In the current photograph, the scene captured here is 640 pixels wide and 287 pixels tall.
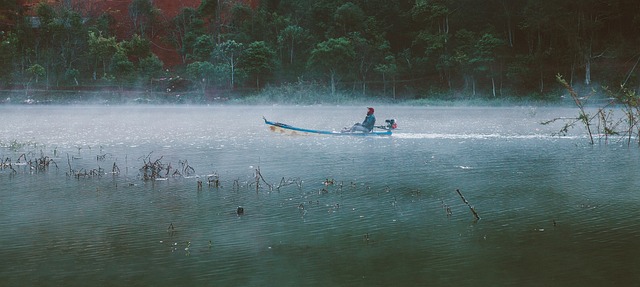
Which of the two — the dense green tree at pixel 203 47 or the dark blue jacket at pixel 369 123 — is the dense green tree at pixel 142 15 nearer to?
the dense green tree at pixel 203 47

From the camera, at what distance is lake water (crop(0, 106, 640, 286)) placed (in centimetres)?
912

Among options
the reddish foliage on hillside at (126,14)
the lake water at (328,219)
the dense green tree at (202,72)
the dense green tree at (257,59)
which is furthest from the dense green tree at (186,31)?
the lake water at (328,219)

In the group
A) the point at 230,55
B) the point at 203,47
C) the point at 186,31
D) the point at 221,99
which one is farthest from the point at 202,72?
the point at 186,31

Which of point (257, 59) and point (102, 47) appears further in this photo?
point (102, 47)

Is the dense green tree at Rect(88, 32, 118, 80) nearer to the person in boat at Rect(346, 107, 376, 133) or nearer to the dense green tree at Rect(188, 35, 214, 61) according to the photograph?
the dense green tree at Rect(188, 35, 214, 61)

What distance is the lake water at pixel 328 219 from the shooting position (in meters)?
9.12

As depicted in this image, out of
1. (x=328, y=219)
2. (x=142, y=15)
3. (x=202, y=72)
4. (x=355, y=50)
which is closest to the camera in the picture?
(x=328, y=219)

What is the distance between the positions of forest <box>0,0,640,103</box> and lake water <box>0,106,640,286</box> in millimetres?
38493

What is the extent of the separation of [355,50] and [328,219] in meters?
53.7

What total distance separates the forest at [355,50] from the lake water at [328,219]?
38.5m

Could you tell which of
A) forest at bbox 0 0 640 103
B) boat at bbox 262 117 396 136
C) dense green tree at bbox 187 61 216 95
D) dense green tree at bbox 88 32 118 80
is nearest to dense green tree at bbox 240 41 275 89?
forest at bbox 0 0 640 103

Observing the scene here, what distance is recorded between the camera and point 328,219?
1237 centimetres

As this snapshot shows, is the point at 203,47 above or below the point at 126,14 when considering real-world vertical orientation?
below

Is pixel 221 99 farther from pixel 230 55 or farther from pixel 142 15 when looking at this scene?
pixel 142 15
